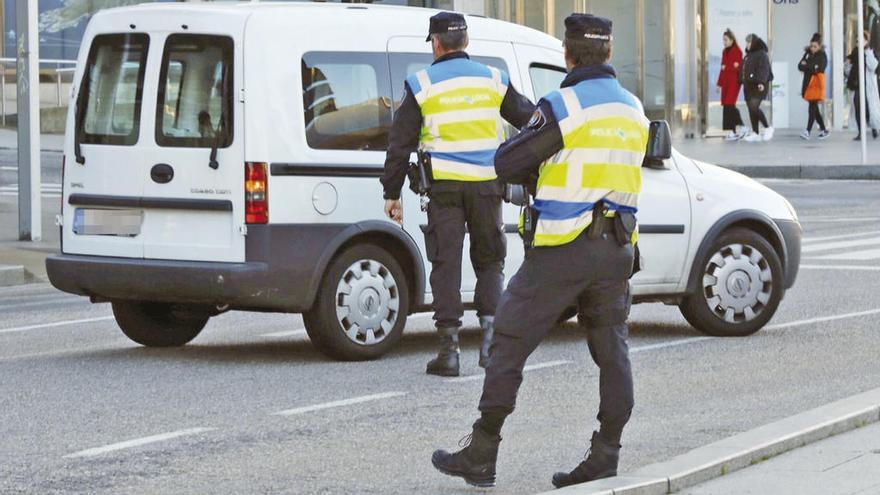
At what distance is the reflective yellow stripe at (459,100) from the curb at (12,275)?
6649mm

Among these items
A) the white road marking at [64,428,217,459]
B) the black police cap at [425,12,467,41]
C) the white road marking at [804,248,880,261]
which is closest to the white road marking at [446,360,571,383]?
the black police cap at [425,12,467,41]

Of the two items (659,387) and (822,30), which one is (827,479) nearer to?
(659,387)

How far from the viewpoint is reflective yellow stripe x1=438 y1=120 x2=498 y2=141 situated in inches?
373

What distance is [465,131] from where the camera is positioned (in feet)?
31.1

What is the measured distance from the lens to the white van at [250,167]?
33.0 ft

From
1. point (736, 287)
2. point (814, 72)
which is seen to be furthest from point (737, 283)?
point (814, 72)

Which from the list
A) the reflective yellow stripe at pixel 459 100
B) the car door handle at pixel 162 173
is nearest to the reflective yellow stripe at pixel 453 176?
the reflective yellow stripe at pixel 459 100

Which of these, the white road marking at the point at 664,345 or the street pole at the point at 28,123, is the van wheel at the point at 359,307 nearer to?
the white road marking at the point at 664,345

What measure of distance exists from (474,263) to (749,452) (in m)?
2.75

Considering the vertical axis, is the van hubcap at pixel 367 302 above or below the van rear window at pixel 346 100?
below

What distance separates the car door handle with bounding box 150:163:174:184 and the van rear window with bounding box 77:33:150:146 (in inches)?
8.8

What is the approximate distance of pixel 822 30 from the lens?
1559 inches

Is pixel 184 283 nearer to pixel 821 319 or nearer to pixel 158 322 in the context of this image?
pixel 158 322

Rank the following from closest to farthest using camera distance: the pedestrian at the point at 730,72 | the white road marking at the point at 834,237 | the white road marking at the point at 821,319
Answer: the white road marking at the point at 821,319
the white road marking at the point at 834,237
the pedestrian at the point at 730,72
